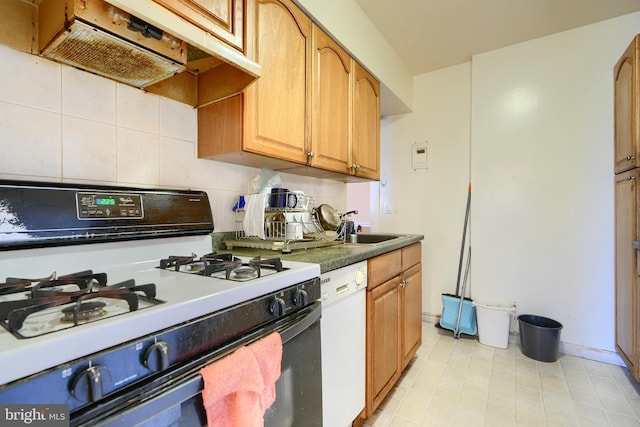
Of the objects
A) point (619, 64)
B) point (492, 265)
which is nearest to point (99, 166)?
point (492, 265)

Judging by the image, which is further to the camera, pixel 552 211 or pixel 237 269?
pixel 552 211

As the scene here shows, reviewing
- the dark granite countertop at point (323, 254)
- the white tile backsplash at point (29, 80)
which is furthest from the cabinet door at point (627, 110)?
the white tile backsplash at point (29, 80)

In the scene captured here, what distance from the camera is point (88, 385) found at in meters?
0.45

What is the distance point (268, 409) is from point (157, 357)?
15.0 inches

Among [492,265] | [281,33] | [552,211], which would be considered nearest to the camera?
[281,33]

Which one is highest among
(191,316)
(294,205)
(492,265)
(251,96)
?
(251,96)

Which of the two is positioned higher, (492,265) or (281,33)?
(281,33)

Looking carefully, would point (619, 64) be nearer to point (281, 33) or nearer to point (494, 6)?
point (494, 6)

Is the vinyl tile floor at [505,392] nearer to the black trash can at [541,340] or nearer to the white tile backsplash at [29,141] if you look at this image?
the black trash can at [541,340]

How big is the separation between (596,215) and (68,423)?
2935 millimetres

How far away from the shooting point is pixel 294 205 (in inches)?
55.7

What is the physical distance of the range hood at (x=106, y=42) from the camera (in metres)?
0.81

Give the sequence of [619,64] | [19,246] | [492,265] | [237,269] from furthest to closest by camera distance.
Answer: [492,265]
[619,64]
[237,269]
[19,246]

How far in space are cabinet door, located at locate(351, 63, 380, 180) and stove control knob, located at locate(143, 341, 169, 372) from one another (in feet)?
5.17
